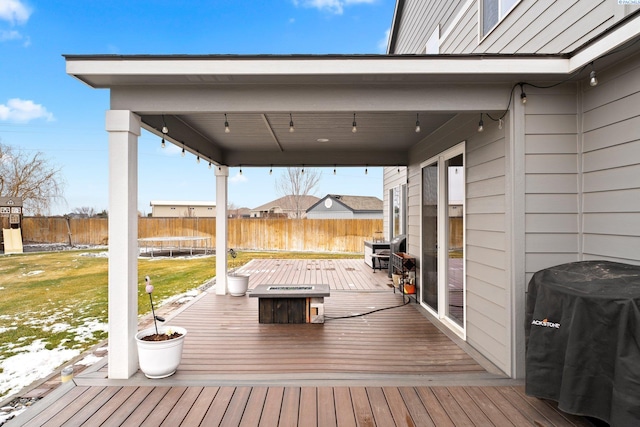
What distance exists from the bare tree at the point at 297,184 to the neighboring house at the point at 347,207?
539cm

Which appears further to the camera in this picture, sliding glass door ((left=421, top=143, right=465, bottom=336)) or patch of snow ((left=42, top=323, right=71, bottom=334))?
patch of snow ((left=42, top=323, right=71, bottom=334))

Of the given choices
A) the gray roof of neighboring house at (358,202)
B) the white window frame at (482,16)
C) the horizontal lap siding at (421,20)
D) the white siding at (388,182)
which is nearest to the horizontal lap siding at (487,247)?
the white window frame at (482,16)

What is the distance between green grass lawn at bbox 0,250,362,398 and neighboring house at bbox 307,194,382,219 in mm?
15358

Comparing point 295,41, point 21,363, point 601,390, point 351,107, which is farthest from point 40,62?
point 601,390

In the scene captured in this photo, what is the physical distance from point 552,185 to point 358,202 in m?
23.8

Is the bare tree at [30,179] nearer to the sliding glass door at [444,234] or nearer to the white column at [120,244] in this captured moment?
the white column at [120,244]

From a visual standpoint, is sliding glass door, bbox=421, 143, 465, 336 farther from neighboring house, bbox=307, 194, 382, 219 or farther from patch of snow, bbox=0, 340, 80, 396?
neighboring house, bbox=307, 194, 382, 219

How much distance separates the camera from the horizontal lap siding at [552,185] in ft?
9.11

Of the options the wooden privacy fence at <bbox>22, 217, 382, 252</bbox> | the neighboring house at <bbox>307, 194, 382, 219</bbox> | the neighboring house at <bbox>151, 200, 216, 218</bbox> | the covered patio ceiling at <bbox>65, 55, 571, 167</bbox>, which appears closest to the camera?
the covered patio ceiling at <bbox>65, 55, 571, 167</bbox>

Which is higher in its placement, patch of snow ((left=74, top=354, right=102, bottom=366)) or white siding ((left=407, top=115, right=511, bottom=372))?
white siding ((left=407, top=115, right=511, bottom=372))

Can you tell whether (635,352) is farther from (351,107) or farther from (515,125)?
(351,107)

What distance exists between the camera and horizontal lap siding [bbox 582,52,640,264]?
88.7 inches

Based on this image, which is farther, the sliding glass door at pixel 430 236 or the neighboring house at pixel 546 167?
the sliding glass door at pixel 430 236

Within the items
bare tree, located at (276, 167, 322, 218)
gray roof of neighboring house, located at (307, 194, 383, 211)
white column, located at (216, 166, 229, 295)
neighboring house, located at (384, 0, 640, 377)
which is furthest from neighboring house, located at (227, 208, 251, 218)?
neighboring house, located at (384, 0, 640, 377)
